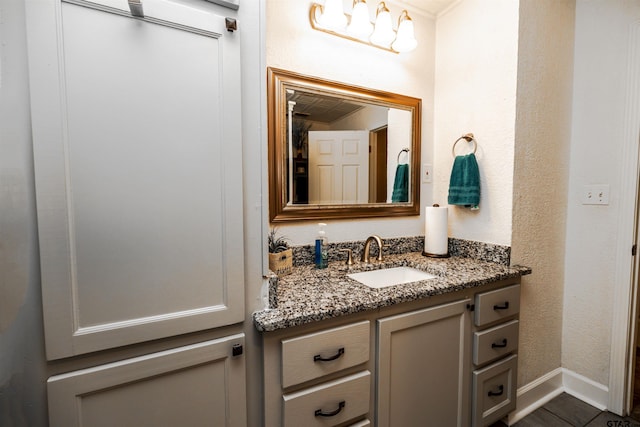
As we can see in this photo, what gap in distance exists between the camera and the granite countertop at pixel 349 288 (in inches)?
32.1

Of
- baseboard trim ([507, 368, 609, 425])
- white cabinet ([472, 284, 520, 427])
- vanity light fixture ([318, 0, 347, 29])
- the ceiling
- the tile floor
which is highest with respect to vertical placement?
the ceiling

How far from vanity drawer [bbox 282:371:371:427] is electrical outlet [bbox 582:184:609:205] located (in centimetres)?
161

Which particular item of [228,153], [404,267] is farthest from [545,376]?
[228,153]

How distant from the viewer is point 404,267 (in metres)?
1.46

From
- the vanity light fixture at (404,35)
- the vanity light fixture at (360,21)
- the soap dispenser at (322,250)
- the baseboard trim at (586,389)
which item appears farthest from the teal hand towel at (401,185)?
the baseboard trim at (586,389)

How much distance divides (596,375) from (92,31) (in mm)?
2686

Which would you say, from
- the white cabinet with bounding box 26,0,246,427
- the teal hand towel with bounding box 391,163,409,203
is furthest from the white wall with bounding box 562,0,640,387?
the white cabinet with bounding box 26,0,246,427

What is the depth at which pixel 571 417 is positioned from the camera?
4.76ft

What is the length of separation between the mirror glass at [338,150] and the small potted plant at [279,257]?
0.15 meters

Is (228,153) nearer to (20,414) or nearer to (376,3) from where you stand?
(20,414)

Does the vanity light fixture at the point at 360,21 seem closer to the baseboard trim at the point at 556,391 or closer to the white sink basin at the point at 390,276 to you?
the white sink basin at the point at 390,276

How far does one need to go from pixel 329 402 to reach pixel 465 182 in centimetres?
127

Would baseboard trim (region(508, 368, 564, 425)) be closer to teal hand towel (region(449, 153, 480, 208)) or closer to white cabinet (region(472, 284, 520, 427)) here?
white cabinet (region(472, 284, 520, 427))

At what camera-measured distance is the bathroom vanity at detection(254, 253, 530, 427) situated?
830 millimetres
